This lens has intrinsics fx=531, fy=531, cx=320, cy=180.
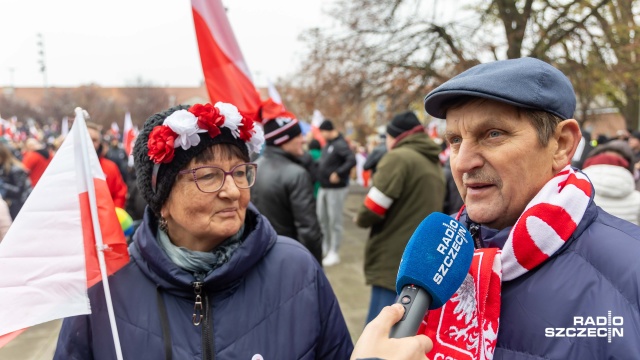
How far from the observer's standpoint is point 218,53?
10.5 feet

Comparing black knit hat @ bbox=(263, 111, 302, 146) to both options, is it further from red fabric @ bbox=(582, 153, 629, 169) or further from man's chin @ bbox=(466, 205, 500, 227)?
man's chin @ bbox=(466, 205, 500, 227)

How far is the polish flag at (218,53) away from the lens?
10.2 feet

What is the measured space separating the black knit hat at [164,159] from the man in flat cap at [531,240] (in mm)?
897

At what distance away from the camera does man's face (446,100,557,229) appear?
4.03ft

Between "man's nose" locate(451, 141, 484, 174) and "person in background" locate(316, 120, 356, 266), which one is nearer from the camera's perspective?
"man's nose" locate(451, 141, 484, 174)

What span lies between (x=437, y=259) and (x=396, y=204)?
297 cm

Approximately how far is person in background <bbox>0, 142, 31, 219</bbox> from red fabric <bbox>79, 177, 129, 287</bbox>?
546cm

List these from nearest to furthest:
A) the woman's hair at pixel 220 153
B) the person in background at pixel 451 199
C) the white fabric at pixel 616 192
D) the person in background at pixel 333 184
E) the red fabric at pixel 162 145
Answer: the red fabric at pixel 162 145 → the woman's hair at pixel 220 153 → the white fabric at pixel 616 192 → the person in background at pixel 451 199 → the person in background at pixel 333 184

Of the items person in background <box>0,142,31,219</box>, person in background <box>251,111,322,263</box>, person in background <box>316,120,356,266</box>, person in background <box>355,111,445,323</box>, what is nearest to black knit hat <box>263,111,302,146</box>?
person in background <box>251,111,322,263</box>

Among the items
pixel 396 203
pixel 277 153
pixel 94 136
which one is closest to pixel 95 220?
pixel 277 153

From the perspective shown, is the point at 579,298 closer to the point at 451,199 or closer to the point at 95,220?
the point at 95,220

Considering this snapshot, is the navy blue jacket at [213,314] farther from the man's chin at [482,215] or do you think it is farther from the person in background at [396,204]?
the person in background at [396,204]

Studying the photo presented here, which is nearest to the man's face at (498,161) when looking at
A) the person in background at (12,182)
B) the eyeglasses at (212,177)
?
the eyeglasses at (212,177)

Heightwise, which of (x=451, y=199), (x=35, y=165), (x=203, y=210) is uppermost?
(x=203, y=210)
